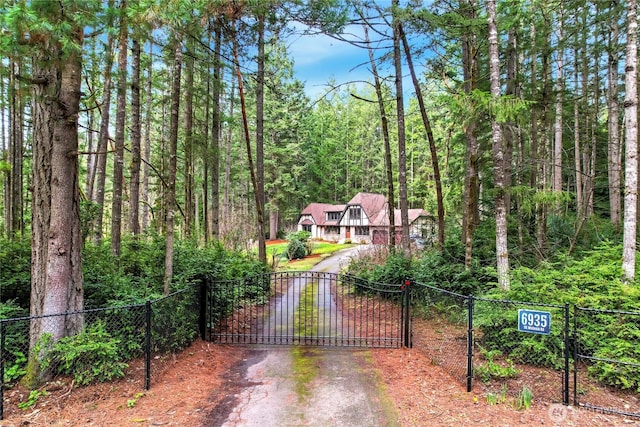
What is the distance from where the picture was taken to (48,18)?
3420mm

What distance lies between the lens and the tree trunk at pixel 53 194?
4285mm

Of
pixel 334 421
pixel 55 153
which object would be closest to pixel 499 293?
pixel 334 421

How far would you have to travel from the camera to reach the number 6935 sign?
407 cm

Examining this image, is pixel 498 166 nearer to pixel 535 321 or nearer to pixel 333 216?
pixel 535 321

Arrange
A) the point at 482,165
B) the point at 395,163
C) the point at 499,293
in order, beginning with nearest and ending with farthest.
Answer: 1. the point at 499,293
2. the point at 482,165
3. the point at 395,163

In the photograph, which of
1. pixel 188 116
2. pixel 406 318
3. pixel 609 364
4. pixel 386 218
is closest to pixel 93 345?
pixel 406 318

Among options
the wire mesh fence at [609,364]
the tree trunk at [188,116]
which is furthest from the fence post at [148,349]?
the tree trunk at [188,116]

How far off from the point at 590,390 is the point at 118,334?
5.85 meters

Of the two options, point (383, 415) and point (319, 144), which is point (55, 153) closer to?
point (383, 415)

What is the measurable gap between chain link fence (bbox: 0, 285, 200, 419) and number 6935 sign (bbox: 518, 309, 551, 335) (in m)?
4.50

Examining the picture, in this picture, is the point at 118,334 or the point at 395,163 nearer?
the point at 118,334

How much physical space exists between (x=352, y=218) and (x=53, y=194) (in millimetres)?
30714

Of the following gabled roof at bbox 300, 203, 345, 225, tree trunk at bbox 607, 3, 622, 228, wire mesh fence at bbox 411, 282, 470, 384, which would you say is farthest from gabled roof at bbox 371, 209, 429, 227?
wire mesh fence at bbox 411, 282, 470, 384

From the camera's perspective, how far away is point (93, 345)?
405 cm
